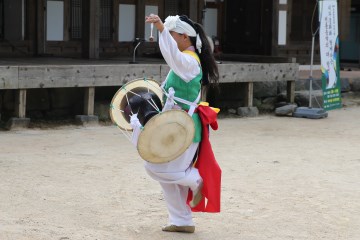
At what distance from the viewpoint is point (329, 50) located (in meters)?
13.2

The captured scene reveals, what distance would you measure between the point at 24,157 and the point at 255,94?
6.61 metres

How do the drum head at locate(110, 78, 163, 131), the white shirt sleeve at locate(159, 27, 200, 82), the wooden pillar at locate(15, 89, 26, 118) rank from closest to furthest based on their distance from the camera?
the white shirt sleeve at locate(159, 27, 200, 82) < the drum head at locate(110, 78, 163, 131) < the wooden pillar at locate(15, 89, 26, 118)

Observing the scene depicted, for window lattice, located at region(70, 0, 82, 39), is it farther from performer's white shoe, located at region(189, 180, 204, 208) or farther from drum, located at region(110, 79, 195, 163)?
performer's white shoe, located at region(189, 180, 204, 208)

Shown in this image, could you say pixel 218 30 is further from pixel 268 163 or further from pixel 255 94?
pixel 268 163

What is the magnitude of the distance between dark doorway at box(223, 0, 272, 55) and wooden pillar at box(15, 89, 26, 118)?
7448 millimetres

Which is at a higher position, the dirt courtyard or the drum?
the drum

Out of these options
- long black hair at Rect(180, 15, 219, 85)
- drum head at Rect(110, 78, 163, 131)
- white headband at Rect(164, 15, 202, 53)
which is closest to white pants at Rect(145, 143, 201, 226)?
drum head at Rect(110, 78, 163, 131)

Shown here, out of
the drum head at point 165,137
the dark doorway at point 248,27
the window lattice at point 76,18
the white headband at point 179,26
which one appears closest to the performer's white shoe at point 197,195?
the drum head at point 165,137

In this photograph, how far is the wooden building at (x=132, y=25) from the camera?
13.9 m

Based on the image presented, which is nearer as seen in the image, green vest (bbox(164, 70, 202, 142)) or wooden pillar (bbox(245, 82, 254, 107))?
green vest (bbox(164, 70, 202, 142))

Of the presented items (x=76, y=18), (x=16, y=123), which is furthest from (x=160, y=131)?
(x=76, y=18)

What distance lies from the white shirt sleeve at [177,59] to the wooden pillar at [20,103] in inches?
219

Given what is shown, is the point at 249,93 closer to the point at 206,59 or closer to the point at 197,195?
the point at 206,59

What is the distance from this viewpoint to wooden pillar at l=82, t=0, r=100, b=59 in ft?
42.4
